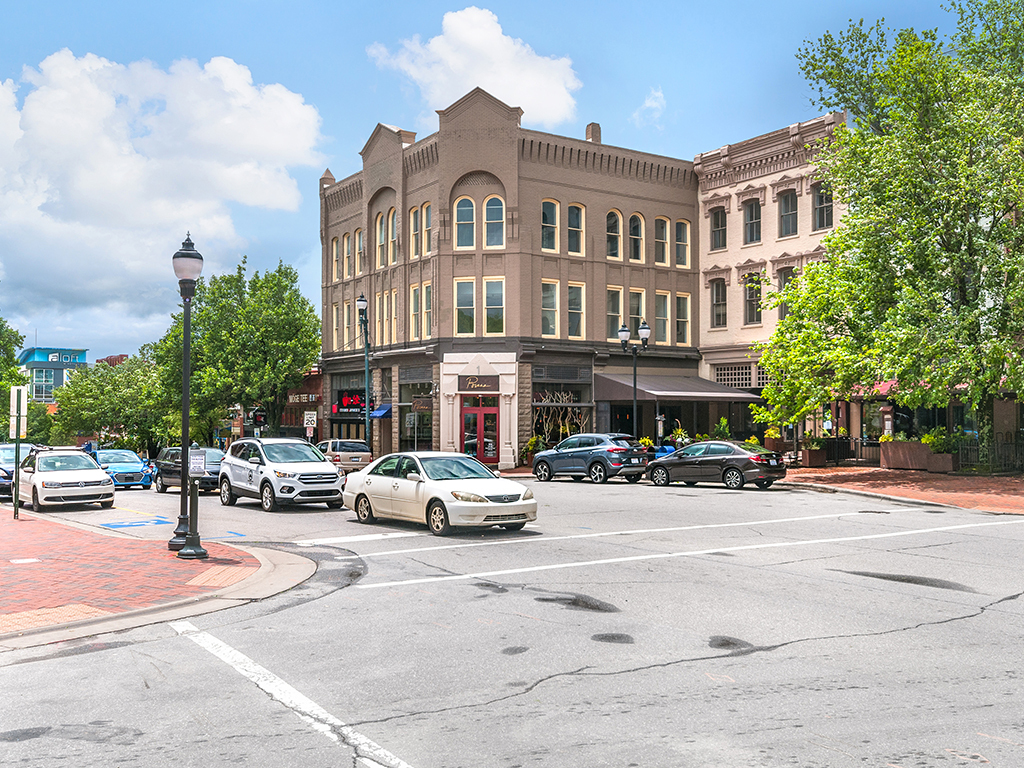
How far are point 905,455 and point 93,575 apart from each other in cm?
2675

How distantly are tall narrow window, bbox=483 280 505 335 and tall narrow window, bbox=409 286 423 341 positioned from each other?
11.2 feet

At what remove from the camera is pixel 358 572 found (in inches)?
452

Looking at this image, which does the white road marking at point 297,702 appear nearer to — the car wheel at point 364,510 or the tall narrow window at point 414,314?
the car wheel at point 364,510

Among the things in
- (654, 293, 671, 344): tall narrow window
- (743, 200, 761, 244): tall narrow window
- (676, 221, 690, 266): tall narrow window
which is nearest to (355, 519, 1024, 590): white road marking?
(743, 200, 761, 244): tall narrow window

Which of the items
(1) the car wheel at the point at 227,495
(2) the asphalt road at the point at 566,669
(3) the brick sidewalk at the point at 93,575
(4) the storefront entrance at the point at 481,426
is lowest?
(2) the asphalt road at the point at 566,669

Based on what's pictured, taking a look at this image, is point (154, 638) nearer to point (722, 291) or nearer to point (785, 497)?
point (785, 497)

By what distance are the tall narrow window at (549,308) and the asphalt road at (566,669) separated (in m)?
25.7

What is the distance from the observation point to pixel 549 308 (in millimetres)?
38531

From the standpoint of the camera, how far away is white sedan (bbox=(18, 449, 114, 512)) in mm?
21203

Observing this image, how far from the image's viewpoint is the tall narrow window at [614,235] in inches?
1582

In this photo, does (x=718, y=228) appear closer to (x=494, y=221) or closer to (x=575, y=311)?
(x=575, y=311)

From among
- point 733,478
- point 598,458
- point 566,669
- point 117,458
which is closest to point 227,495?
point 117,458

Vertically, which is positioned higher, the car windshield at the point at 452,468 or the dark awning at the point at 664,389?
the dark awning at the point at 664,389

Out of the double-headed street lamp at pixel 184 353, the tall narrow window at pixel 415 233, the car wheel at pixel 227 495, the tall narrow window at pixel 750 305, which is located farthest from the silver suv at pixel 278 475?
the tall narrow window at pixel 750 305
